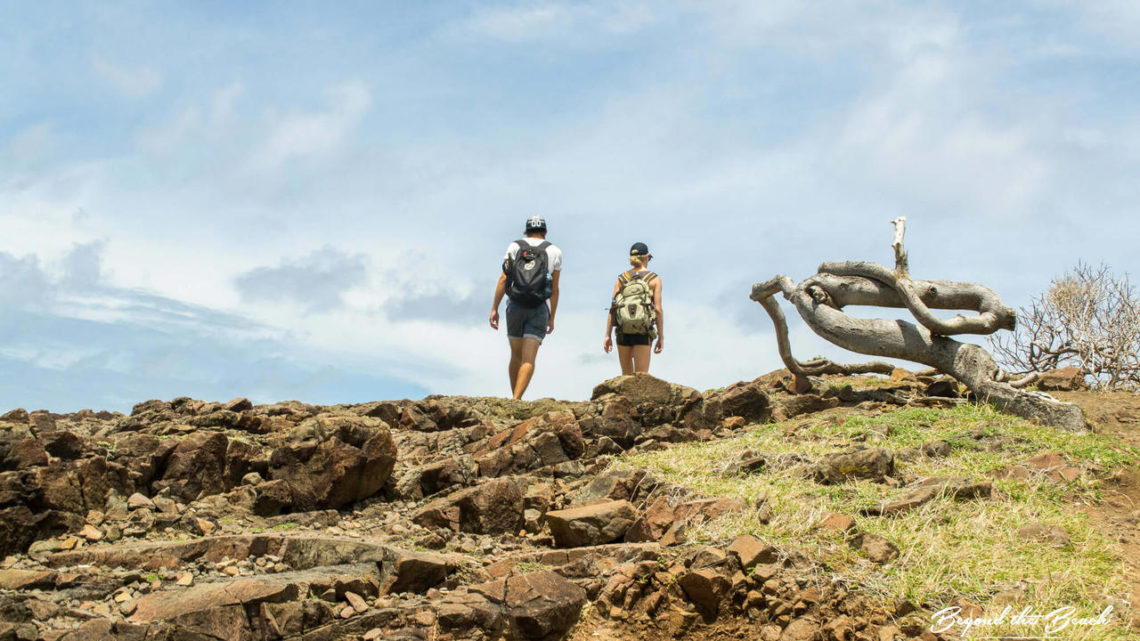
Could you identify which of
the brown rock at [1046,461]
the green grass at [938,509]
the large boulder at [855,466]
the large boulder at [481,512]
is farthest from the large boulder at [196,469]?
the brown rock at [1046,461]

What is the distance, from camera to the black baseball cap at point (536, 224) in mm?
11961

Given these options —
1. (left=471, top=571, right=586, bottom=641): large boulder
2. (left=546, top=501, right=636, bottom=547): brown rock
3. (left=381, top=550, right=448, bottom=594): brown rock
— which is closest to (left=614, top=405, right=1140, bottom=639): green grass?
(left=546, top=501, right=636, bottom=547): brown rock

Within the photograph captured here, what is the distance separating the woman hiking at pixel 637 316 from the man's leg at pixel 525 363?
1163 mm

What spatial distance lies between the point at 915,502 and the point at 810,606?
162cm

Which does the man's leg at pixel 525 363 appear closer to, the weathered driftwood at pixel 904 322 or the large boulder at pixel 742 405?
the large boulder at pixel 742 405

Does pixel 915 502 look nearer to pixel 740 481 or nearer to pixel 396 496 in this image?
pixel 740 481

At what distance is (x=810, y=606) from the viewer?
589 centimetres

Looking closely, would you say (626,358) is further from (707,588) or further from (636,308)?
(707,588)

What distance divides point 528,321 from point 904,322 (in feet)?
14.3

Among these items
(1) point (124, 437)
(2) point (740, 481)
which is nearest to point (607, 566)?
(2) point (740, 481)

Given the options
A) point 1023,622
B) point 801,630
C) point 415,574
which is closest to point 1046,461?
point 1023,622

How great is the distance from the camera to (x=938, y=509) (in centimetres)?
700

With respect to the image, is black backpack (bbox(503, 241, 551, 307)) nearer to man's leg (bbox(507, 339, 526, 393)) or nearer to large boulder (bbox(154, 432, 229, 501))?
man's leg (bbox(507, 339, 526, 393))

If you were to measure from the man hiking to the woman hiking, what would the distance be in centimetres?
88
